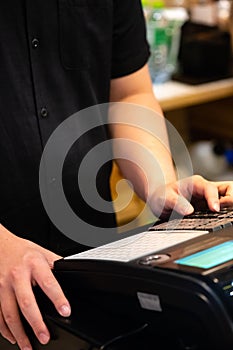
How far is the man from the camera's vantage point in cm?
109

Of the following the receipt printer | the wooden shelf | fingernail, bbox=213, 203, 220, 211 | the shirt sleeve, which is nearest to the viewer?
the receipt printer

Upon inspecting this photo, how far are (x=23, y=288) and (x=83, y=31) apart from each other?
1.89ft

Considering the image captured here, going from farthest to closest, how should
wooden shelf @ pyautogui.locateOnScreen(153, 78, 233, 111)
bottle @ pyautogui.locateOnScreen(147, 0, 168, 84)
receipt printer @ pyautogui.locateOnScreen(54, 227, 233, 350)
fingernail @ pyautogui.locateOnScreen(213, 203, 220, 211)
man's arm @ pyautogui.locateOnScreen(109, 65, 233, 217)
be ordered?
bottle @ pyautogui.locateOnScreen(147, 0, 168, 84)
wooden shelf @ pyautogui.locateOnScreen(153, 78, 233, 111)
man's arm @ pyautogui.locateOnScreen(109, 65, 233, 217)
fingernail @ pyautogui.locateOnScreen(213, 203, 220, 211)
receipt printer @ pyautogui.locateOnScreen(54, 227, 233, 350)

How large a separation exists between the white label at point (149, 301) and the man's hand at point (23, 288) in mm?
100

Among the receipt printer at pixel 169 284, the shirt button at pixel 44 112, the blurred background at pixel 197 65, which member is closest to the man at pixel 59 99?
the shirt button at pixel 44 112

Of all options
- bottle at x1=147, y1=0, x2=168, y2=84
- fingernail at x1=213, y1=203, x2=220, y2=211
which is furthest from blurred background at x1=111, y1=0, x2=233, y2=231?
fingernail at x1=213, y1=203, x2=220, y2=211

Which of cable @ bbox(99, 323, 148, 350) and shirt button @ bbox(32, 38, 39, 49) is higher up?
shirt button @ bbox(32, 38, 39, 49)

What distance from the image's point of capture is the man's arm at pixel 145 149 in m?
1.07

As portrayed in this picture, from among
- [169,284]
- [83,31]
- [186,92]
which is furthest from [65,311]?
[186,92]

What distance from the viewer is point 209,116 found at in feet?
8.63

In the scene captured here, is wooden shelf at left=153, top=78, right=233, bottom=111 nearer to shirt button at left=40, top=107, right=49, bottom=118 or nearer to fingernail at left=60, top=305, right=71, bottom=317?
shirt button at left=40, top=107, right=49, bottom=118

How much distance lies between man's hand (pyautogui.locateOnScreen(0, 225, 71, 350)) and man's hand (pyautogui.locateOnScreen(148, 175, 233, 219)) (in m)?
0.24

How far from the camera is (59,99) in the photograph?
3.82 feet

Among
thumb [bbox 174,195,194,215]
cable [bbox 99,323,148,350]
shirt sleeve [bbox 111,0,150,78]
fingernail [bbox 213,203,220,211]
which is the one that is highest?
shirt sleeve [bbox 111,0,150,78]
